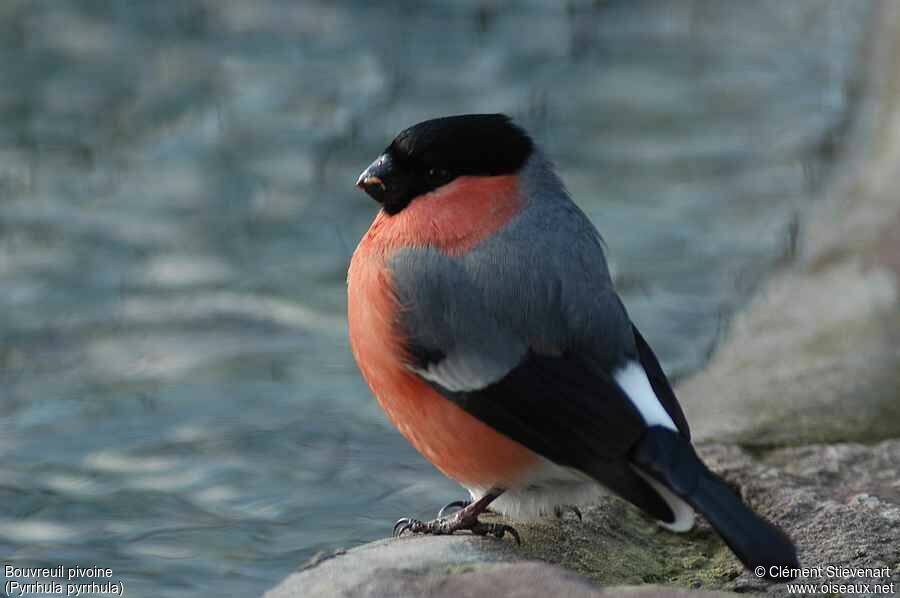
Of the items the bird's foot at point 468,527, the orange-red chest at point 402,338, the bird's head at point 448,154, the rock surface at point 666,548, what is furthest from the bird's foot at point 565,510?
the bird's head at point 448,154

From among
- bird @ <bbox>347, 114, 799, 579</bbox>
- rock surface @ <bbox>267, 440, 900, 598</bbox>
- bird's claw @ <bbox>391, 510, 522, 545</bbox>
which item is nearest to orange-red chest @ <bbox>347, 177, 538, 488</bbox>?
bird @ <bbox>347, 114, 799, 579</bbox>

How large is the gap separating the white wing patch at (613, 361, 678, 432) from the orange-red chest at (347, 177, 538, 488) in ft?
1.06

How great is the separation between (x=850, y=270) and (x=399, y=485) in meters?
2.15

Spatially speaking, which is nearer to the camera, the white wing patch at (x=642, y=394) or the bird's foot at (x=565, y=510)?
the white wing patch at (x=642, y=394)

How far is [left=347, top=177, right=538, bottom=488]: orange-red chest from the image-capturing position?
4.38m

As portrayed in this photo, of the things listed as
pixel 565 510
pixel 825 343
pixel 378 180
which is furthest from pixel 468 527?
pixel 825 343

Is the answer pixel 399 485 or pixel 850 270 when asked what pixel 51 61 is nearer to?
pixel 399 485

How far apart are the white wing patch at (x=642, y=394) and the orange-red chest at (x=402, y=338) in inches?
12.7

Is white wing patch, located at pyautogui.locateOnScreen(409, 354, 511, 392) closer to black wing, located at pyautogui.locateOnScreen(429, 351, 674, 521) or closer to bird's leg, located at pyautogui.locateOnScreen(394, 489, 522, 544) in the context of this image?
black wing, located at pyautogui.locateOnScreen(429, 351, 674, 521)

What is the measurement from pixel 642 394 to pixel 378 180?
3.67 ft

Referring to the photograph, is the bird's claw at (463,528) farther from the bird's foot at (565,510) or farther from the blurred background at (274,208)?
the blurred background at (274,208)

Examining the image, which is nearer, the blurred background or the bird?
the bird

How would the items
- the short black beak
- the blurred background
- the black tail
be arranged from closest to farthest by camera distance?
the black tail, the short black beak, the blurred background

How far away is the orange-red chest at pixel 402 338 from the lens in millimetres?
4375
